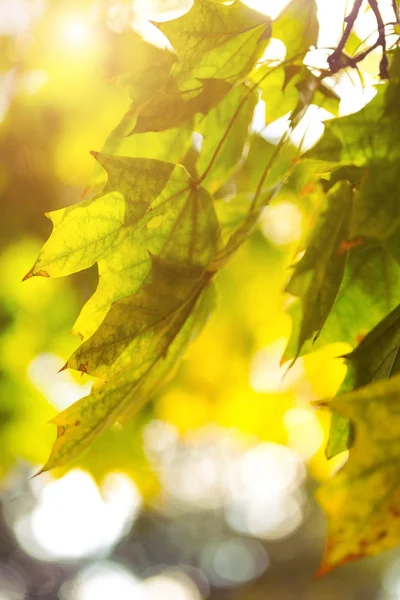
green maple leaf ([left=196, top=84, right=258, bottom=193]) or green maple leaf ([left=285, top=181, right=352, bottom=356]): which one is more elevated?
green maple leaf ([left=196, top=84, right=258, bottom=193])

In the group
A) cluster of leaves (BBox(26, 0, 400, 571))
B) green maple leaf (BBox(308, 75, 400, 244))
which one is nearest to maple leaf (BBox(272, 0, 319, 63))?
cluster of leaves (BBox(26, 0, 400, 571))

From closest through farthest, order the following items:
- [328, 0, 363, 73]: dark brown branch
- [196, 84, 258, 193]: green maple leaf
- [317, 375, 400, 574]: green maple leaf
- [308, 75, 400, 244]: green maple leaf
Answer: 1. [317, 375, 400, 574]: green maple leaf
2. [308, 75, 400, 244]: green maple leaf
3. [328, 0, 363, 73]: dark brown branch
4. [196, 84, 258, 193]: green maple leaf

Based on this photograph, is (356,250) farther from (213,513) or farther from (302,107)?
(213,513)

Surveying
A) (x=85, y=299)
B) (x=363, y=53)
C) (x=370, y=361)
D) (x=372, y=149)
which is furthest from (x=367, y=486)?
(x=85, y=299)

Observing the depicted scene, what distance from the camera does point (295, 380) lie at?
2047 millimetres

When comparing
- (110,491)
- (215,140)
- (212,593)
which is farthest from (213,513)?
(215,140)

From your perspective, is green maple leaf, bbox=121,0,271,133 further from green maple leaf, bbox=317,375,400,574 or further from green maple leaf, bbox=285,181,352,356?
green maple leaf, bbox=317,375,400,574

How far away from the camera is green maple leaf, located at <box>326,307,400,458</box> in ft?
1.60

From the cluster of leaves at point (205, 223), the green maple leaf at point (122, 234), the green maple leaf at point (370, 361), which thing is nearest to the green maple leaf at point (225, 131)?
the cluster of leaves at point (205, 223)

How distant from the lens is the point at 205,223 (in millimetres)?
610

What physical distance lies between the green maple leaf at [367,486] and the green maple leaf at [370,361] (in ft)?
0.44

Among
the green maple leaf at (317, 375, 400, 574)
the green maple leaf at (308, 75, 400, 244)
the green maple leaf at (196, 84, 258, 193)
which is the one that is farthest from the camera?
the green maple leaf at (196, 84, 258, 193)

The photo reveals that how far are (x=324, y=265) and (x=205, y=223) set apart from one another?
5.5 inches

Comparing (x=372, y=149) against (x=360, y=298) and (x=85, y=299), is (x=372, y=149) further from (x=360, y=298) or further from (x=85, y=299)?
(x=85, y=299)
